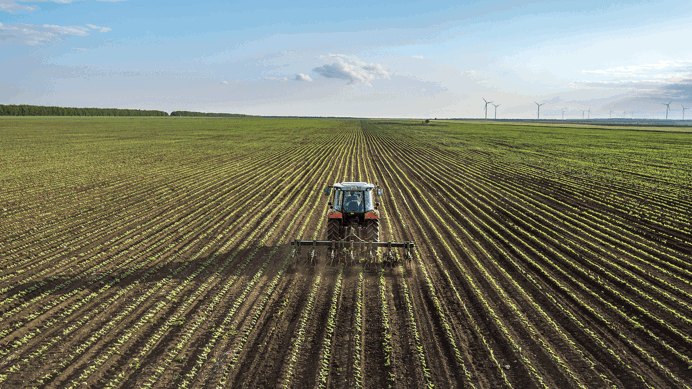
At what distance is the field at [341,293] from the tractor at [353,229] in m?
0.55

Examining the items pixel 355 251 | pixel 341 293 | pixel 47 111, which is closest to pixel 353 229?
pixel 355 251

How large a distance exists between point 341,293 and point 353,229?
2389 millimetres

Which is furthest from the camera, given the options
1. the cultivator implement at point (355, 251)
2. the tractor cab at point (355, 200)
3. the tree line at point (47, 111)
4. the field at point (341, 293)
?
the tree line at point (47, 111)

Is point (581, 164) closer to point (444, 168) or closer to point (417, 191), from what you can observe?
point (444, 168)

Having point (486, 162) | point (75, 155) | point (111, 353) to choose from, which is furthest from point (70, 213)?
point (486, 162)

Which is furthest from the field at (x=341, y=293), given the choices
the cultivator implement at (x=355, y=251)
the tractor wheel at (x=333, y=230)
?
the tractor wheel at (x=333, y=230)

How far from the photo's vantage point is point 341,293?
29.9ft

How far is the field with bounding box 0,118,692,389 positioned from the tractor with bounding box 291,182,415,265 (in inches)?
21.8

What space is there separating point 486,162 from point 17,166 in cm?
3810

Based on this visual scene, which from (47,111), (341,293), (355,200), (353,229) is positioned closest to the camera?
(341,293)

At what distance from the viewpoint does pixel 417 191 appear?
830 inches

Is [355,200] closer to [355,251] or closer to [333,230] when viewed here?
[333,230]

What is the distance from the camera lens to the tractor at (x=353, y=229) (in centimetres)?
1083

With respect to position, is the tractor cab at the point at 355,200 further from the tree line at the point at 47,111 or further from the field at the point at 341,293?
the tree line at the point at 47,111
